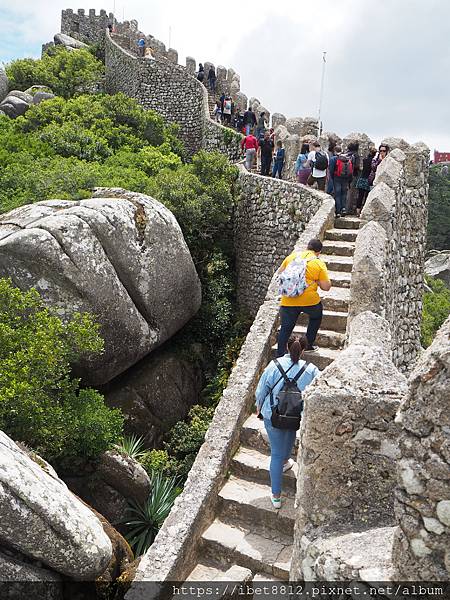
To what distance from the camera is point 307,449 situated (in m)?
3.26

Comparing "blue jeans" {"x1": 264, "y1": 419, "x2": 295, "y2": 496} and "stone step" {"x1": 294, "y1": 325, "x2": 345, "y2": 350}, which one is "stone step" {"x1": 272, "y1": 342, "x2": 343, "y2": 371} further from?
"blue jeans" {"x1": 264, "y1": 419, "x2": 295, "y2": 496}

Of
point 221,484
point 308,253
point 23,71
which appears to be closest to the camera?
point 221,484

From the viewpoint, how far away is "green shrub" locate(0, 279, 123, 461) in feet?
25.0

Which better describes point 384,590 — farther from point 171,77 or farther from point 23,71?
point 23,71

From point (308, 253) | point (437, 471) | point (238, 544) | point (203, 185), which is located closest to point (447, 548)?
point (437, 471)

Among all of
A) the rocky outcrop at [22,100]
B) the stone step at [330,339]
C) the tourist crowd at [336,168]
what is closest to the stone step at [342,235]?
the tourist crowd at [336,168]

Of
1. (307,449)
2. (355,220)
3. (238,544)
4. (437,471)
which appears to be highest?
(355,220)

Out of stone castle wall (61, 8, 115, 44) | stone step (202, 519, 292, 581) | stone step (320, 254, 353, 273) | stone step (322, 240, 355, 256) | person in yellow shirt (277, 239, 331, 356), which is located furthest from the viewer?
stone castle wall (61, 8, 115, 44)

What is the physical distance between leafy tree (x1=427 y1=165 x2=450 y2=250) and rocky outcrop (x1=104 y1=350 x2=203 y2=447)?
3255cm

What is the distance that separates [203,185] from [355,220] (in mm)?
5467

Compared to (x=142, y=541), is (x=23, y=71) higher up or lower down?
higher up

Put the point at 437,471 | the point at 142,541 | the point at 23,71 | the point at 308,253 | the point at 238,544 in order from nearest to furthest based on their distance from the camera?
the point at 437,471, the point at 238,544, the point at 308,253, the point at 142,541, the point at 23,71

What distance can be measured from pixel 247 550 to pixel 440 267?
34.7 m

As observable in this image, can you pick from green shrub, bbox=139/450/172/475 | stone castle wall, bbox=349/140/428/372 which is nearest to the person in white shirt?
stone castle wall, bbox=349/140/428/372
